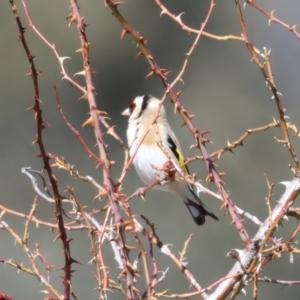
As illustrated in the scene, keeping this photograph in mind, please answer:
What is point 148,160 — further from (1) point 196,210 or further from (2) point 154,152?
(1) point 196,210

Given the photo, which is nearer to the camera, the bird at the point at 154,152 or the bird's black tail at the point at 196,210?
the bird at the point at 154,152

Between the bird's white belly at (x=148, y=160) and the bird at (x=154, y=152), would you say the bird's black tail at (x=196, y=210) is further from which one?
the bird's white belly at (x=148, y=160)

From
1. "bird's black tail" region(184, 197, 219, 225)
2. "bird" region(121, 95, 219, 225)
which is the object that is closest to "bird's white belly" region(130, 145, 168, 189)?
"bird" region(121, 95, 219, 225)

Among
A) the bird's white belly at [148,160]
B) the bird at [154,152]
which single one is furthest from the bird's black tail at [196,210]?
the bird's white belly at [148,160]

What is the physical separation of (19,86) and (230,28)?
1.41 metres

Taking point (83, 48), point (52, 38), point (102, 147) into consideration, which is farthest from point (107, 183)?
point (52, 38)

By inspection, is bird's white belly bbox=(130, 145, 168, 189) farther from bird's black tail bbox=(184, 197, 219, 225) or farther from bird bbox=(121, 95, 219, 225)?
bird's black tail bbox=(184, 197, 219, 225)

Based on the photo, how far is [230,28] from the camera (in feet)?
15.0

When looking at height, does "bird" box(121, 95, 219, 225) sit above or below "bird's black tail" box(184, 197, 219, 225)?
above

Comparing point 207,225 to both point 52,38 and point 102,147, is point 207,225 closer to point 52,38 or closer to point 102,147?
point 52,38

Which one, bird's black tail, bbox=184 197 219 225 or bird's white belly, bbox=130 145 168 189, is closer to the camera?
bird's white belly, bbox=130 145 168 189

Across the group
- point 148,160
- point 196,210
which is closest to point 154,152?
point 148,160

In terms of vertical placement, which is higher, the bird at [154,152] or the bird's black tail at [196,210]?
the bird at [154,152]

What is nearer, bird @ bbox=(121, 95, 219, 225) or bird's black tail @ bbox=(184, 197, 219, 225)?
bird @ bbox=(121, 95, 219, 225)
